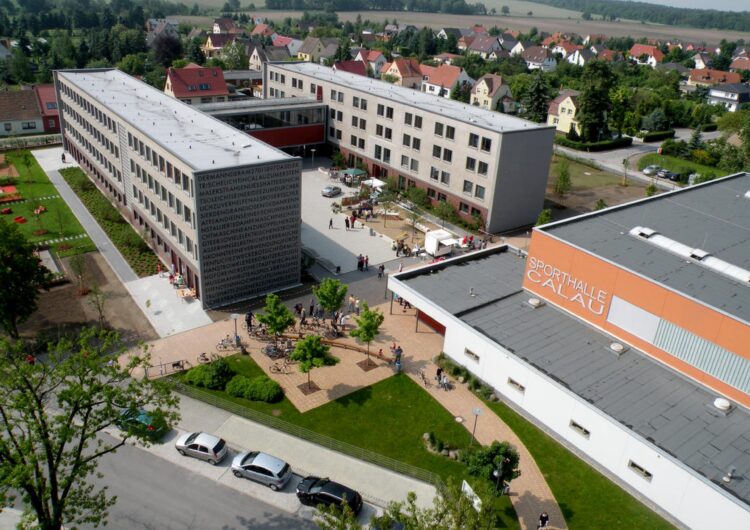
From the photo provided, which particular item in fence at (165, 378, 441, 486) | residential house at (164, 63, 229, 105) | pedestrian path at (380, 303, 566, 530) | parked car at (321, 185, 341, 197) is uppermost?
residential house at (164, 63, 229, 105)

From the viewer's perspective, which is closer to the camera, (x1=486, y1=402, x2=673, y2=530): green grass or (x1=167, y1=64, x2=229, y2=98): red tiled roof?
(x1=486, y1=402, x2=673, y2=530): green grass

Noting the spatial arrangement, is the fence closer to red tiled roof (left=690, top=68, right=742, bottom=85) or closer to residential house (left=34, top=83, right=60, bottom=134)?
residential house (left=34, top=83, right=60, bottom=134)

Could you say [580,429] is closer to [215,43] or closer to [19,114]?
[19,114]

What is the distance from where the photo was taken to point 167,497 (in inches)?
1006

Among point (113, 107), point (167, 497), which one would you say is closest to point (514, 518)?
point (167, 497)

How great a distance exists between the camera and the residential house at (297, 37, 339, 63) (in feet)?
512

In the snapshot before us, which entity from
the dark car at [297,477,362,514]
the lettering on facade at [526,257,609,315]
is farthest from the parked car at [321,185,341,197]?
the dark car at [297,477,362,514]

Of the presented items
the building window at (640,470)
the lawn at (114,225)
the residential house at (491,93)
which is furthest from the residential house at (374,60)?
the building window at (640,470)

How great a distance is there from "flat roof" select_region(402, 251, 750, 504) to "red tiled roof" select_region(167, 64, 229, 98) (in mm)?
69889

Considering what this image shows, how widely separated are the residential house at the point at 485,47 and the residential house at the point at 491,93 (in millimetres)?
79233

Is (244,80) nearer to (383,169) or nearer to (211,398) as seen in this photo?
(383,169)

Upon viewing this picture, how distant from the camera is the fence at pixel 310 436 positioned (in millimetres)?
27359

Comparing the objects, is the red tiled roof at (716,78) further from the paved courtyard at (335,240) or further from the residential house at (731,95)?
the paved courtyard at (335,240)

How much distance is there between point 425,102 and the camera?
63.4 m
